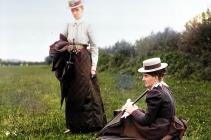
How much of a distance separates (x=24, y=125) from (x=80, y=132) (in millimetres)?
1805

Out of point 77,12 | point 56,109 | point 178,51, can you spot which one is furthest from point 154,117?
point 178,51

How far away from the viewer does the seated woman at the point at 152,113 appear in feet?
27.2

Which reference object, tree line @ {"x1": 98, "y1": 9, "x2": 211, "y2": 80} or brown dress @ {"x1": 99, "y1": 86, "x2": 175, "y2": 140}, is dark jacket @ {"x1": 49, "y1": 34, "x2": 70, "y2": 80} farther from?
tree line @ {"x1": 98, "y1": 9, "x2": 211, "y2": 80}

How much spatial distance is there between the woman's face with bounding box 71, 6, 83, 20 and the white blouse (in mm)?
90

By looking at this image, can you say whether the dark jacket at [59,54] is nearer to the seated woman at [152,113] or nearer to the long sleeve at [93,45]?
the long sleeve at [93,45]

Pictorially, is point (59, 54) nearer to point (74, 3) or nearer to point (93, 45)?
point (93, 45)

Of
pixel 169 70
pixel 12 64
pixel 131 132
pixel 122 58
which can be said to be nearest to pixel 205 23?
pixel 169 70

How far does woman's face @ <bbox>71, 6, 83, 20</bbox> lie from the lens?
11016 millimetres

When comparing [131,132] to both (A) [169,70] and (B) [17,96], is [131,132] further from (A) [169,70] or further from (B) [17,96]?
(A) [169,70]

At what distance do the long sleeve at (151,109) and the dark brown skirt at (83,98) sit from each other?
283cm

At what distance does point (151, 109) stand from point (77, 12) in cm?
333

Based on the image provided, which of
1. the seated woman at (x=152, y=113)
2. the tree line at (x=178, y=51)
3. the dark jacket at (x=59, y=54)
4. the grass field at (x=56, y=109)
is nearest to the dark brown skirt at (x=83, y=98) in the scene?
the dark jacket at (x=59, y=54)

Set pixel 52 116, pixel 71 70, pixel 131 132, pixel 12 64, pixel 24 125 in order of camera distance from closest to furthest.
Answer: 1. pixel 131 132
2. pixel 71 70
3. pixel 24 125
4. pixel 52 116
5. pixel 12 64

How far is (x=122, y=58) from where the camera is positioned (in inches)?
1310
